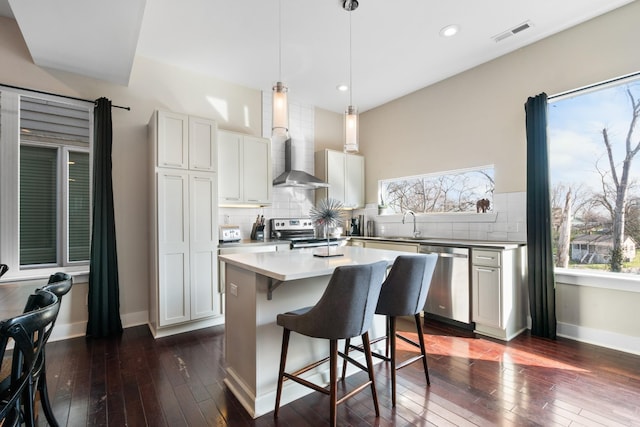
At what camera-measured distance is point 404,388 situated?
222 centimetres

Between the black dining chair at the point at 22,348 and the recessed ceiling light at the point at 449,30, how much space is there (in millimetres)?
3663

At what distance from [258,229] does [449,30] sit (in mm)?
3181

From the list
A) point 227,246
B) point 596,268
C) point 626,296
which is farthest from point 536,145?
point 227,246

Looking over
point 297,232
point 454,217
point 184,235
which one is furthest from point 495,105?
point 184,235

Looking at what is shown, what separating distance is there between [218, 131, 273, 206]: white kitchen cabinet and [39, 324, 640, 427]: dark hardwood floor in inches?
71.4

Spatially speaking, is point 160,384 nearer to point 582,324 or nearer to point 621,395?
point 621,395

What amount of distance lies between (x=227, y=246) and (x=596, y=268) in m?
3.81

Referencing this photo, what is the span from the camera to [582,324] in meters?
2.99

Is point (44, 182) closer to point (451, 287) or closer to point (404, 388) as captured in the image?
point (404, 388)

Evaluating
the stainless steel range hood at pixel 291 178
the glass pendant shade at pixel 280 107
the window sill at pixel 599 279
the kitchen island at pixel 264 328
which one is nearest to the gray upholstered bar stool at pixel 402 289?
the kitchen island at pixel 264 328

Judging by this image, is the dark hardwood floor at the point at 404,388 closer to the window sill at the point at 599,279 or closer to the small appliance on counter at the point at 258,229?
the window sill at the point at 599,279


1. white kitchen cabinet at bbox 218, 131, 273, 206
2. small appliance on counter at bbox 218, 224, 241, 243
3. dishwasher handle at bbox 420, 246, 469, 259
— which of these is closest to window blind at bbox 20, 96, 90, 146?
white kitchen cabinet at bbox 218, 131, 273, 206

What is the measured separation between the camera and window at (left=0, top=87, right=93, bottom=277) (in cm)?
293

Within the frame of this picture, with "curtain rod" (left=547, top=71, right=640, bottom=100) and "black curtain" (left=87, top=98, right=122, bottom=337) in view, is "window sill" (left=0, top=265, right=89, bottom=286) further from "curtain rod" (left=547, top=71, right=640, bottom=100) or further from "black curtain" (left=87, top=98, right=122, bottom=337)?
"curtain rod" (left=547, top=71, right=640, bottom=100)
